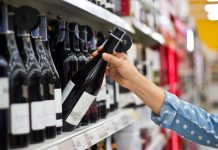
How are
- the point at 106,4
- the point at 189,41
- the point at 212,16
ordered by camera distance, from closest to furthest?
the point at 106,4, the point at 189,41, the point at 212,16

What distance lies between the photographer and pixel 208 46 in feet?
56.0

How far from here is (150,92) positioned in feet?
5.95

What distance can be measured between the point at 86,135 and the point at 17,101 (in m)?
0.48

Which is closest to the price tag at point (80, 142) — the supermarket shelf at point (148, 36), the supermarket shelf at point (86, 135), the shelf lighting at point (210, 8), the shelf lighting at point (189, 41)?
the supermarket shelf at point (86, 135)

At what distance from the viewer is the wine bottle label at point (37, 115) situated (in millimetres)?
1194

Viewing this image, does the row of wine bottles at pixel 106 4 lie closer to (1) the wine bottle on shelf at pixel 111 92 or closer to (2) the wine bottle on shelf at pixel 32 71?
(1) the wine bottle on shelf at pixel 111 92

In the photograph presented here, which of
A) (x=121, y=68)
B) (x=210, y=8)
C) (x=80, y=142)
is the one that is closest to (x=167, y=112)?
(x=121, y=68)

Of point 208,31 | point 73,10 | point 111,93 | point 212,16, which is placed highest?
point 73,10

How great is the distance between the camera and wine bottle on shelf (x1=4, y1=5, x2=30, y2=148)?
3.61 ft

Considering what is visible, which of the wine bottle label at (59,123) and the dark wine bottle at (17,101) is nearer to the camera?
the dark wine bottle at (17,101)

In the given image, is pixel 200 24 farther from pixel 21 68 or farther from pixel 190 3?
pixel 21 68

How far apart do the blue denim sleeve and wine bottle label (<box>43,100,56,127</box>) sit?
0.66 metres

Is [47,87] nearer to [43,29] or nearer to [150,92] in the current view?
[43,29]

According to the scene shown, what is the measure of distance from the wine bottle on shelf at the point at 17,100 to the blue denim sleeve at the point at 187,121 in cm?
85
